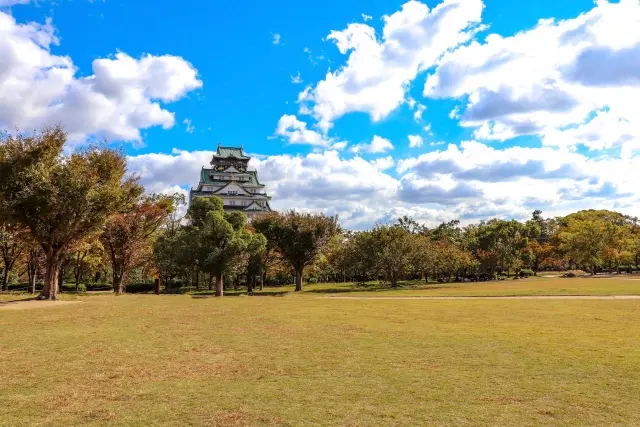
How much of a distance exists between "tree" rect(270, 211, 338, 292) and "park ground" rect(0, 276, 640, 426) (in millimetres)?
29599

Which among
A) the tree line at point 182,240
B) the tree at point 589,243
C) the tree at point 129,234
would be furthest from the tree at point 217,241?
the tree at point 589,243

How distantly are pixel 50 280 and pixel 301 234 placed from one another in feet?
76.0

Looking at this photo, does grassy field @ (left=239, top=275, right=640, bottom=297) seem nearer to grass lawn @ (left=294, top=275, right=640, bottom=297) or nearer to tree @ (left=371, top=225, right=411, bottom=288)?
grass lawn @ (left=294, top=275, right=640, bottom=297)

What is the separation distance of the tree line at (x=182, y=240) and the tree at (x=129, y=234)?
0.36 feet

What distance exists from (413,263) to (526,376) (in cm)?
4475

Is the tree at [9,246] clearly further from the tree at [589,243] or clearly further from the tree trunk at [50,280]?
the tree at [589,243]

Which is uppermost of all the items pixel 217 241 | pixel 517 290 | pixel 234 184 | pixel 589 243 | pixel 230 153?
pixel 230 153

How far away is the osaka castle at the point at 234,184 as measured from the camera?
9194 centimetres

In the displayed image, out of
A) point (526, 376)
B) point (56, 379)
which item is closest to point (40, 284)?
point (56, 379)

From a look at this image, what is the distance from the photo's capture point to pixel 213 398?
7.45 m

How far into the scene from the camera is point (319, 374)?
900 cm

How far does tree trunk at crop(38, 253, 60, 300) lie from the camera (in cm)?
2750

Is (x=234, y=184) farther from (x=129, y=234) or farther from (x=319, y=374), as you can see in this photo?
(x=319, y=374)

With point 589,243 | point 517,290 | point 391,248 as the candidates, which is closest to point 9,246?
point 391,248
